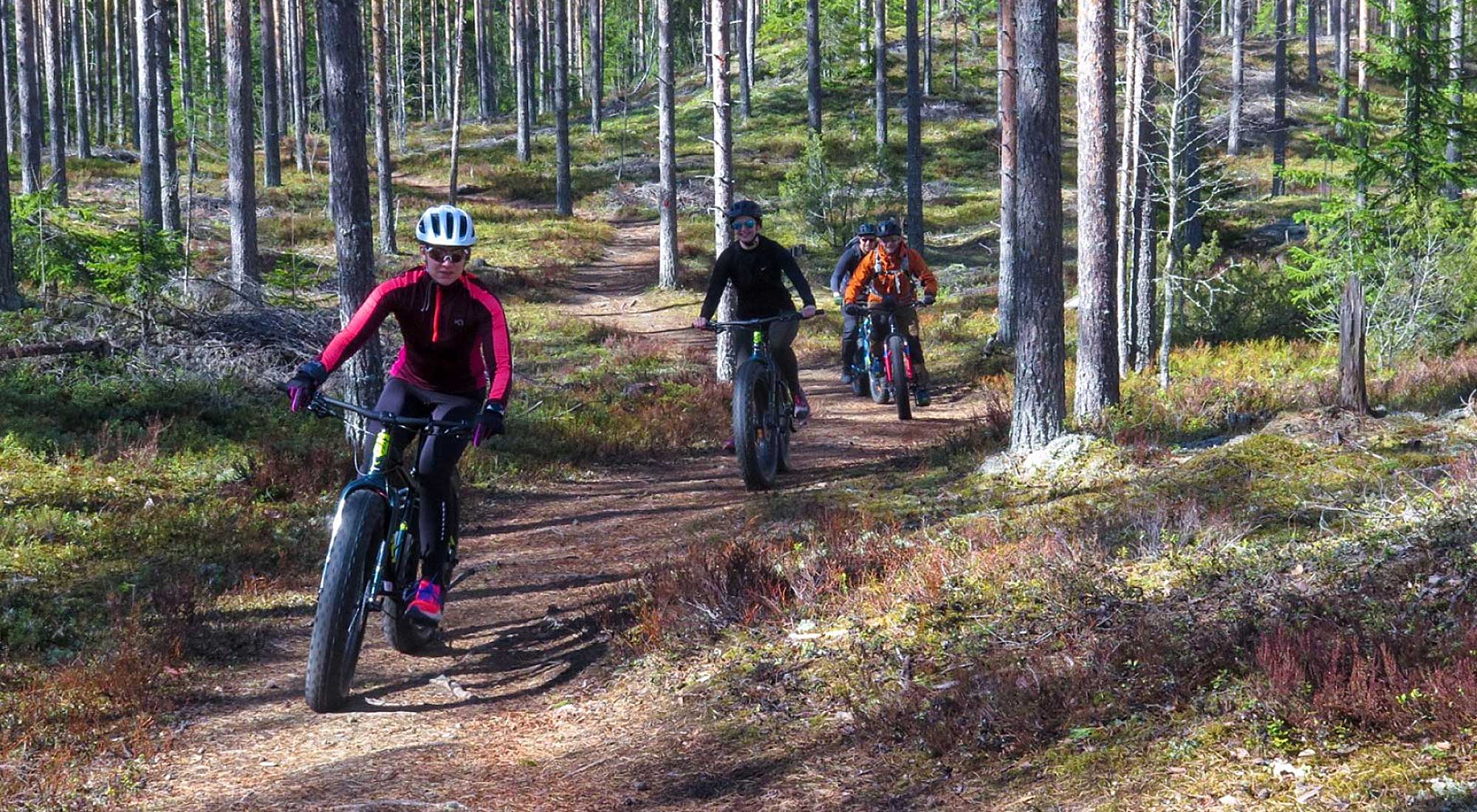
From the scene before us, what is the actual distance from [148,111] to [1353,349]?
79.2ft

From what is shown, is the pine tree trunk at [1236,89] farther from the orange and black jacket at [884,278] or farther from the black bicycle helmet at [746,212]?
the black bicycle helmet at [746,212]

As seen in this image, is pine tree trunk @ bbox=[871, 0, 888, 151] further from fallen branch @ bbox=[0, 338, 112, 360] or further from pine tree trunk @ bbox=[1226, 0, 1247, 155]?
fallen branch @ bbox=[0, 338, 112, 360]

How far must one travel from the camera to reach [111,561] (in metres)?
7.93

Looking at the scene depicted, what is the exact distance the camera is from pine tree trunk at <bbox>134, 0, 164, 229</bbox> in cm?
2402

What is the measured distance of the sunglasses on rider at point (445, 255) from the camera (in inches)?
238

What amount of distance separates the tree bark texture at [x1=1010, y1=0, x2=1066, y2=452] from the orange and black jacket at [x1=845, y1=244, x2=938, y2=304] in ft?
13.0

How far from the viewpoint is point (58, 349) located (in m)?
12.2

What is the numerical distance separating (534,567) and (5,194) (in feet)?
35.8

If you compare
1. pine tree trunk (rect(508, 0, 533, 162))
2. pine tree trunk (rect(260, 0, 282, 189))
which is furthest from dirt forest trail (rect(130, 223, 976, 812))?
pine tree trunk (rect(508, 0, 533, 162))

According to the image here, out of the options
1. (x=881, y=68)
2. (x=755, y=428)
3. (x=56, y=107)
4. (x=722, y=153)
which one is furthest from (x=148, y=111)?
(x=881, y=68)

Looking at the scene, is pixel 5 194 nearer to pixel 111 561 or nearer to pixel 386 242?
pixel 111 561

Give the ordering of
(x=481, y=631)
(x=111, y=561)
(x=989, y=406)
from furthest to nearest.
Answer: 1. (x=989, y=406)
2. (x=111, y=561)
3. (x=481, y=631)

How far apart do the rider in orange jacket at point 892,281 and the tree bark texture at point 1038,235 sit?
3.85 meters

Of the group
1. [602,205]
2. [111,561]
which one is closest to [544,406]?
[111,561]
